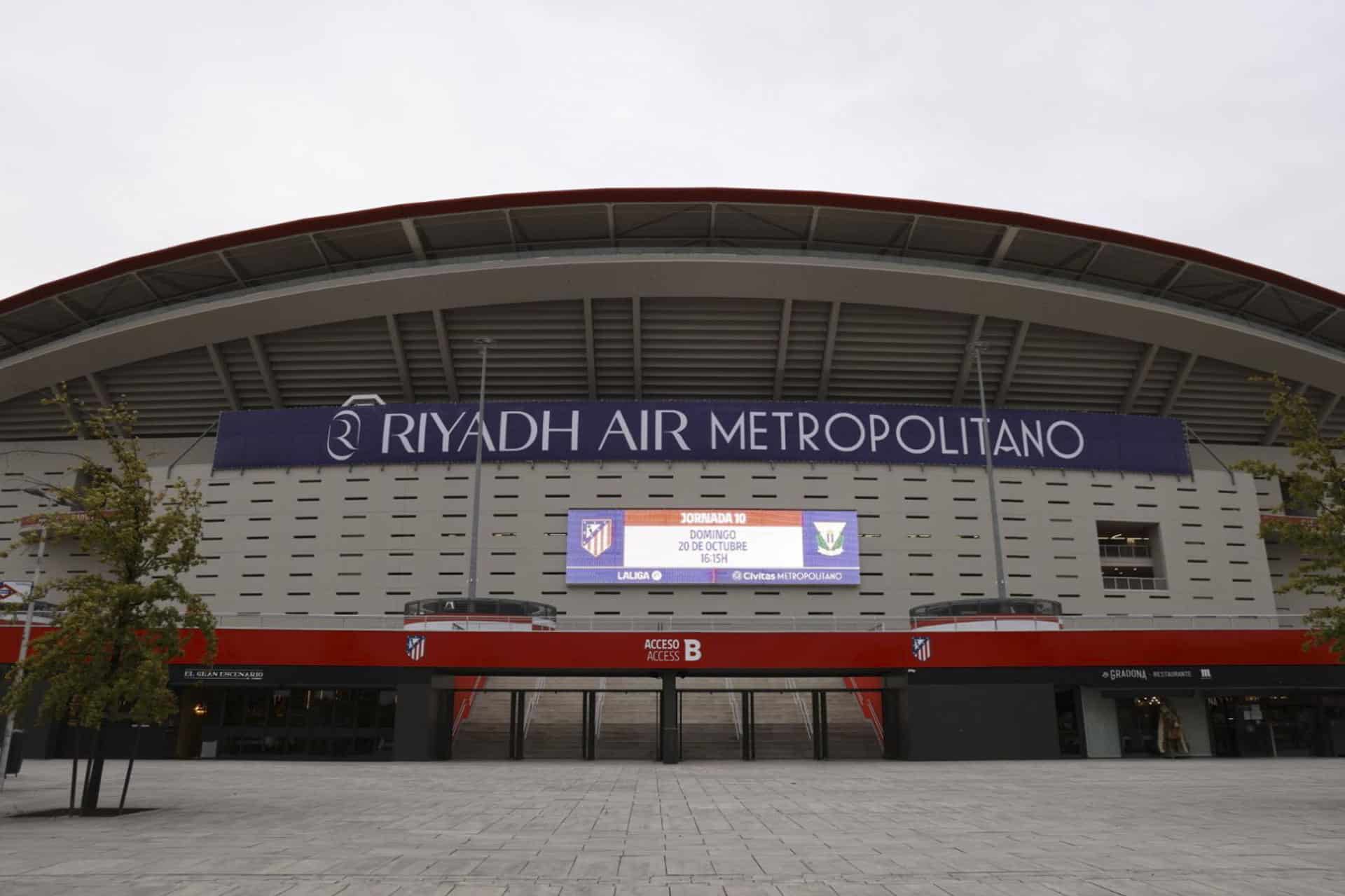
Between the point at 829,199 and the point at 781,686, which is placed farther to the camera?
the point at 829,199

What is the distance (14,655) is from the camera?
27.6 metres

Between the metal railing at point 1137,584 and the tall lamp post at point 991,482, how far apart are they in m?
5.32

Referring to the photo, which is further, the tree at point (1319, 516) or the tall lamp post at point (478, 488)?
the tall lamp post at point (478, 488)

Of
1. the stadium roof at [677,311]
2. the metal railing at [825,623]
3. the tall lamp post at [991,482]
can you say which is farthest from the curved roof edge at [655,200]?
the metal railing at [825,623]

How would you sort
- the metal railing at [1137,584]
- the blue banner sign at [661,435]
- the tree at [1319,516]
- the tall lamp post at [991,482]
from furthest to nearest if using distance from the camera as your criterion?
1. the metal railing at [1137,584]
2. the blue banner sign at [661,435]
3. the tall lamp post at [991,482]
4. the tree at [1319,516]

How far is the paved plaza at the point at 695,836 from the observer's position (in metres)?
8.45

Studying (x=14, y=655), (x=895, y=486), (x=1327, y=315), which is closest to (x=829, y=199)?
(x=895, y=486)

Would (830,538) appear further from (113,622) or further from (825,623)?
(113,622)

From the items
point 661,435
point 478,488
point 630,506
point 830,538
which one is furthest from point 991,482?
point 478,488

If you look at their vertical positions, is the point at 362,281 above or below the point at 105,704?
above

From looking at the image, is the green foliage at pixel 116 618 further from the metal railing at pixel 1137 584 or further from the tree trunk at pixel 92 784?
the metal railing at pixel 1137 584

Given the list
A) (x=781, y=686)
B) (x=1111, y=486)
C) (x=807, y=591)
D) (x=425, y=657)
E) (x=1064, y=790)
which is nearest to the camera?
(x=1064, y=790)

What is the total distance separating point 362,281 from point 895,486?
23.1m

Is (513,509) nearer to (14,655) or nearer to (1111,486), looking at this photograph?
(14,655)
